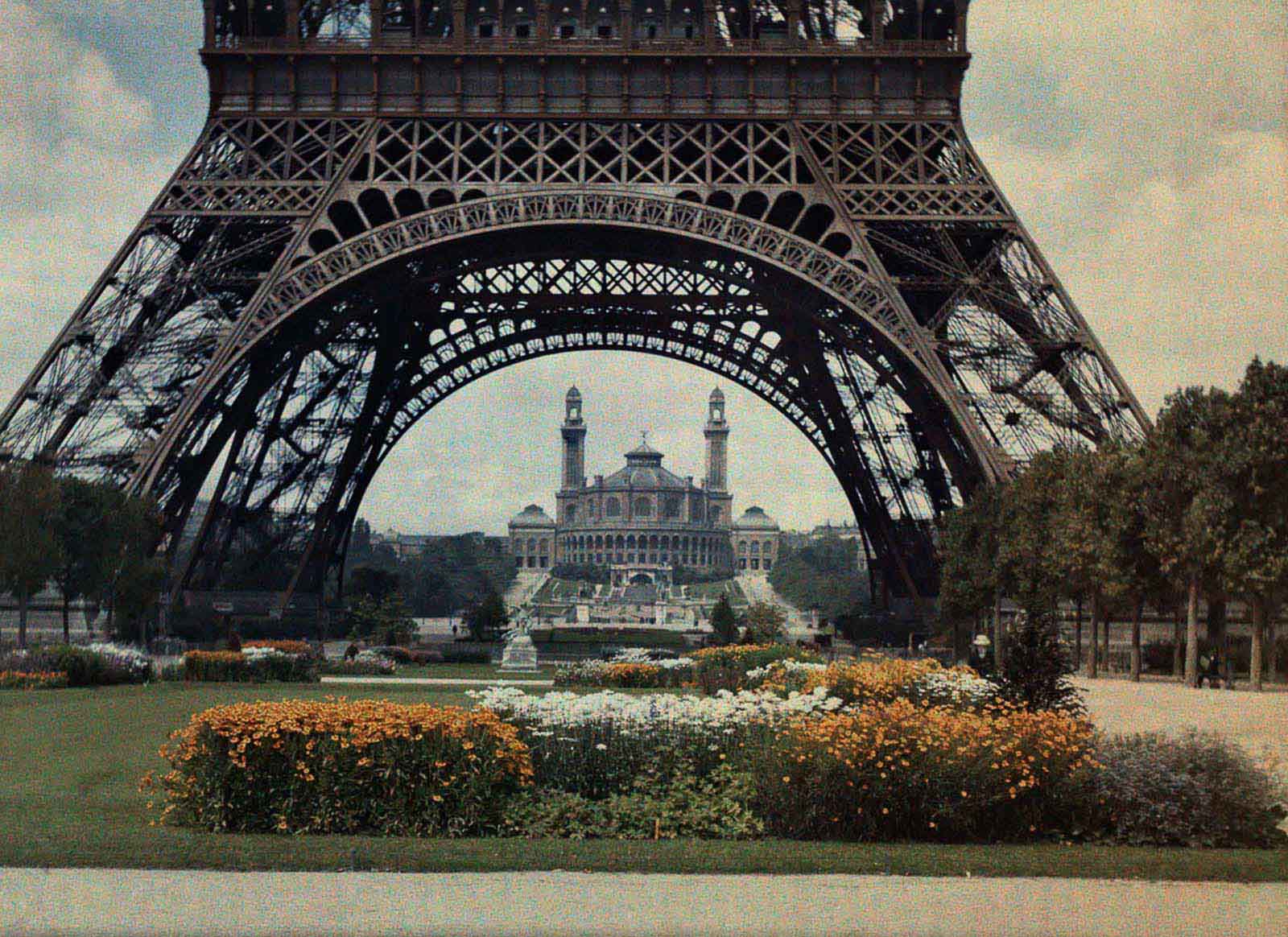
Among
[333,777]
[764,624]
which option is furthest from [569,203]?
[333,777]

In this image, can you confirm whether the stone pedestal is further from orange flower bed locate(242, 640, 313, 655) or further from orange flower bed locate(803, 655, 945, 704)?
orange flower bed locate(803, 655, 945, 704)

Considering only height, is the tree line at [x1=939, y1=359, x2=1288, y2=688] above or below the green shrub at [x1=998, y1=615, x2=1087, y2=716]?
A: above

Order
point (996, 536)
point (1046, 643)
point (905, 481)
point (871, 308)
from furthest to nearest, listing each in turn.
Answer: point (905, 481) → point (996, 536) → point (871, 308) → point (1046, 643)

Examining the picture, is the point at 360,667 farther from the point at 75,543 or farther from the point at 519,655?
the point at 75,543

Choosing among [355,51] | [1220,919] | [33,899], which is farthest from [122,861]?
[355,51]

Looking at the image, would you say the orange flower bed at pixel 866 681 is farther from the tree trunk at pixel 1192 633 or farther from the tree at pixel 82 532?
the tree at pixel 82 532

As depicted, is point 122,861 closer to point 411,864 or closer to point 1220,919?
point 411,864

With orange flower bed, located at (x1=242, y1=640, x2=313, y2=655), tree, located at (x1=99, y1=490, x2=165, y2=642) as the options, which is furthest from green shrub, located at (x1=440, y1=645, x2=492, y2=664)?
tree, located at (x1=99, y1=490, x2=165, y2=642)
